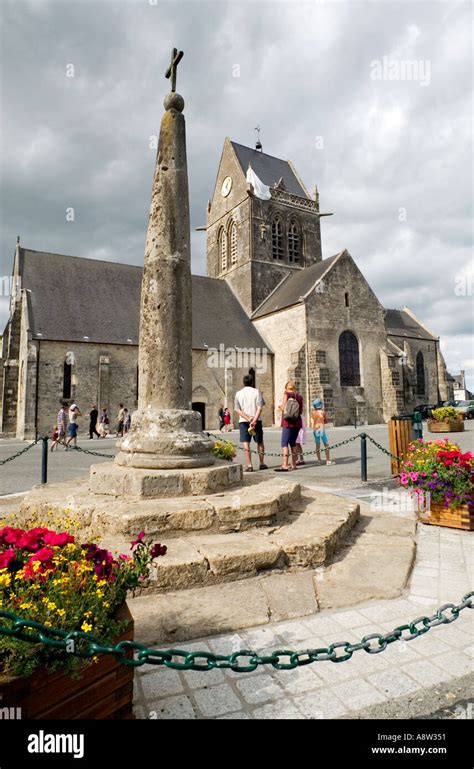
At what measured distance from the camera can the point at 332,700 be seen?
1932 millimetres

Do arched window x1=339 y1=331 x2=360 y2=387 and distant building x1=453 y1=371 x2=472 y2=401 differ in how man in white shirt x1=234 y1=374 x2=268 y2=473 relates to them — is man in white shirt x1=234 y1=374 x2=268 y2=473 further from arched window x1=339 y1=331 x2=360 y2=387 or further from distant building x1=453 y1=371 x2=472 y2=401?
distant building x1=453 y1=371 x2=472 y2=401

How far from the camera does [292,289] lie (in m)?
27.8

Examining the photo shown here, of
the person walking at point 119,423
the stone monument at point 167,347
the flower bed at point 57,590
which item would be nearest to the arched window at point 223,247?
the person walking at point 119,423

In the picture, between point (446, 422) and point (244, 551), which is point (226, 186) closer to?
point (446, 422)

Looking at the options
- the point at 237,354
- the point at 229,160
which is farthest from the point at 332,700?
the point at 229,160

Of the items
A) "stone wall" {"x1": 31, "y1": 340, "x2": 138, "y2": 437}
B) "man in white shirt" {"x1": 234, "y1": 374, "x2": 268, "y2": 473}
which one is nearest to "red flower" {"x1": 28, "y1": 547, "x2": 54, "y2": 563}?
"man in white shirt" {"x1": 234, "y1": 374, "x2": 268, "y2": 473}

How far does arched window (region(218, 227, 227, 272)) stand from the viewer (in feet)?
109

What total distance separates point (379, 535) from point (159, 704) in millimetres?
3174

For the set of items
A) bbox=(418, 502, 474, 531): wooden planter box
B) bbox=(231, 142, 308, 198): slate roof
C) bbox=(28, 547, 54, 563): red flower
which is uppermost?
bbox=(231, 142, 308, 198): slate roof

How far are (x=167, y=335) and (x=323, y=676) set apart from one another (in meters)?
3.47

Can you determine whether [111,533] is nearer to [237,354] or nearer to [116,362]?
[116,362]

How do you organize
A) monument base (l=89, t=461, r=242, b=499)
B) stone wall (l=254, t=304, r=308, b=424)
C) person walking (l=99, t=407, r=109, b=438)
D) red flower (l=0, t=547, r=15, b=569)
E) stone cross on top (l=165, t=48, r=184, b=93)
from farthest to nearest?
stone wall (l=254, t=304, r=308, b=424)
person walking (l=99, t=407, r=109, b=438)
stone cross on top (l=165, t=48, r=184, b=93)
monument base (l=89, t=461, r=242, b=499)
red flower (l=0, t=547, r=15, b=569)

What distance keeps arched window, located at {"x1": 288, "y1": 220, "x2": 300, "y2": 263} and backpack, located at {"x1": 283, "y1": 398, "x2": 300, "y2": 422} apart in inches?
1037

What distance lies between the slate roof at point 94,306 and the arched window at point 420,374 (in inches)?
745
